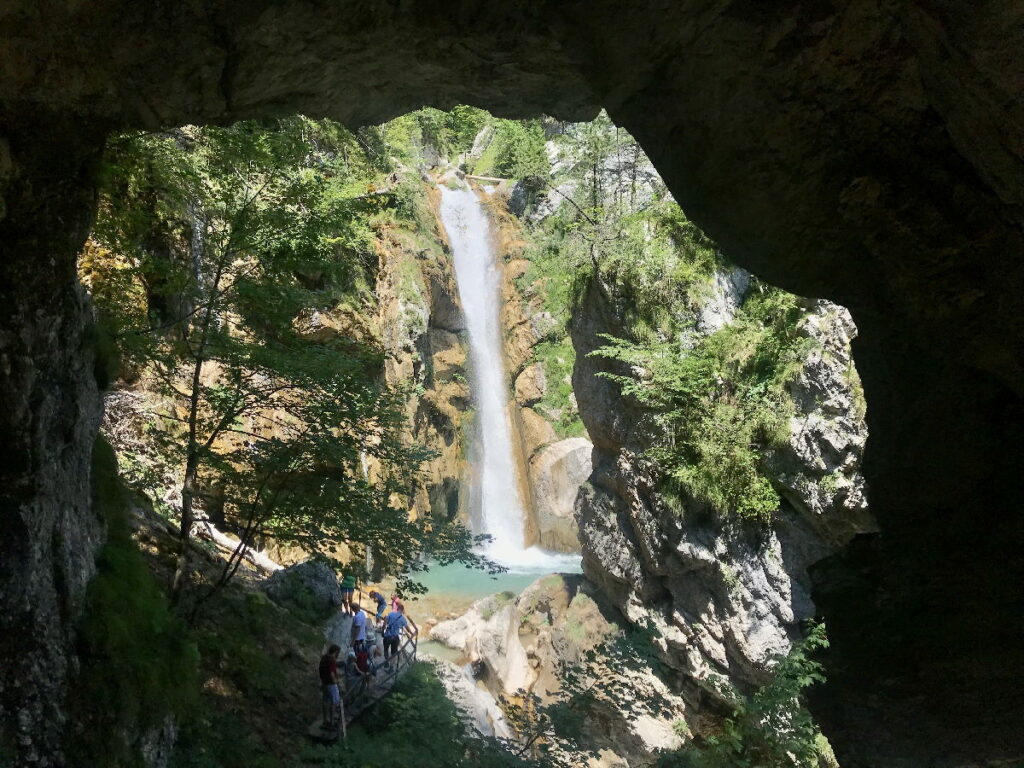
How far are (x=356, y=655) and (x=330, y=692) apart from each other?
3.28ft

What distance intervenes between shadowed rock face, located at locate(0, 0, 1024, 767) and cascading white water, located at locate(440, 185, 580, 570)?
14.1 m

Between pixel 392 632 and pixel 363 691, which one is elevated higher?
pixel 392 632

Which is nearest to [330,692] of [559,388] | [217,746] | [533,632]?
[217,746]

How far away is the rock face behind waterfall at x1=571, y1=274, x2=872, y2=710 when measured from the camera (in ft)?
29.4

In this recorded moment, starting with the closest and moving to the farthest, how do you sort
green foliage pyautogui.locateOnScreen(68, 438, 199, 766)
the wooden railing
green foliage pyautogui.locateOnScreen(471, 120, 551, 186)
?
green foliage pyautogui.locateOnScreen(68, 438, 199, 766), the wooden railing, green foliage pyautogui.locateOnScreen(471, 120, 551, 186)

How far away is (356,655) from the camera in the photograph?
26.5 feet

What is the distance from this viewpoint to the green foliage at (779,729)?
728 centimetres

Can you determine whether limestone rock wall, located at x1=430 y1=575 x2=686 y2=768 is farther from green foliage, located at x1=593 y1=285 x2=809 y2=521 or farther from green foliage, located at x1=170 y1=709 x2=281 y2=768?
green foliage, located at x1=170 y1=709 x2=281 y2=768

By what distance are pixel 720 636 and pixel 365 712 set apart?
19.4 ft

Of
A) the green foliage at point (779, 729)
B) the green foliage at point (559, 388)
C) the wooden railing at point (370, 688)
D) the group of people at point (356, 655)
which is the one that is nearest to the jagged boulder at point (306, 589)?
the group of people at point (356, 655)

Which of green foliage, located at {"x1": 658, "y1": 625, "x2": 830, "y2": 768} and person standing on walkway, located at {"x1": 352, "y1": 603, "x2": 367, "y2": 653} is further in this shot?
person standing on walkway, located at {"x1": 352, "y1": 603, "x2": 367, "y2": 653}

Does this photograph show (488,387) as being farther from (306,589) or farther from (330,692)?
(330,692)

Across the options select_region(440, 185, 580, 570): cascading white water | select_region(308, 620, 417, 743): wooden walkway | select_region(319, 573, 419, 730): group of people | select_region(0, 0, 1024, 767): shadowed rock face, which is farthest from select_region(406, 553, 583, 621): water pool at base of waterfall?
select_region(0, 0, 1024, 767): shadowed rock face

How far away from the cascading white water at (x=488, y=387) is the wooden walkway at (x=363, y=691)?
9731mm
